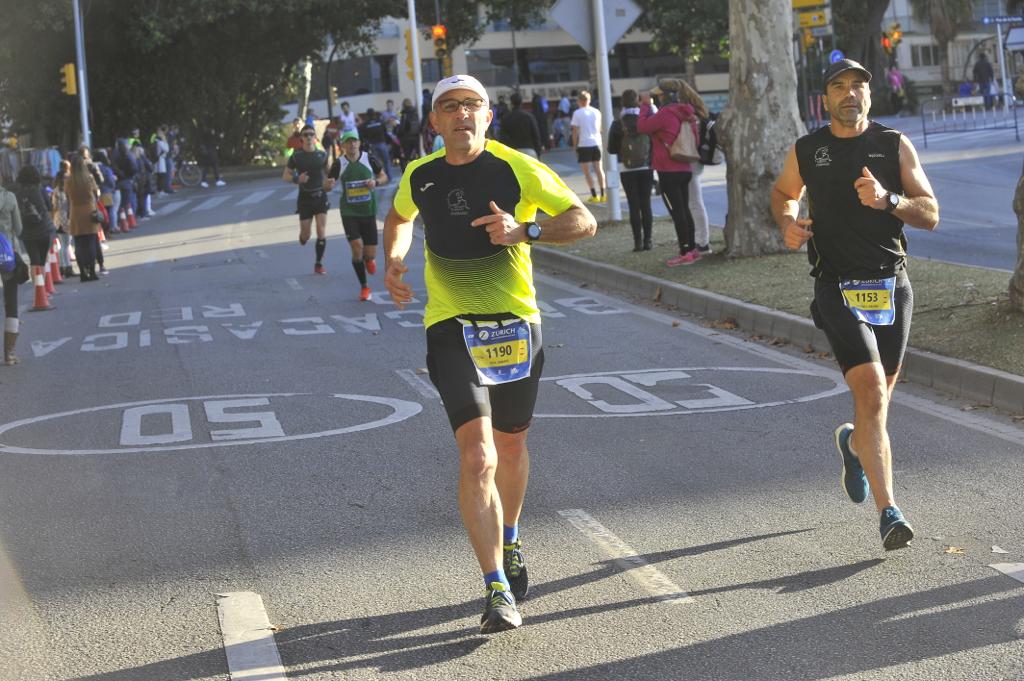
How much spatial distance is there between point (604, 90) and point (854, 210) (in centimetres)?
1489

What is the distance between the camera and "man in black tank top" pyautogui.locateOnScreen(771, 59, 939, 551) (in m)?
6.38

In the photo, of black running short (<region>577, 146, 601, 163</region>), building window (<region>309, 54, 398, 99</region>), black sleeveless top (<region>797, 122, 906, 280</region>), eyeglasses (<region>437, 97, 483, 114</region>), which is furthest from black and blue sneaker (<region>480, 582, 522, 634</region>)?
building window (<region>309, 54, 398, 99</region>)

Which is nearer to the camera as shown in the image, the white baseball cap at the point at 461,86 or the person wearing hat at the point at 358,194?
the white baseball cap at the point at 461,86

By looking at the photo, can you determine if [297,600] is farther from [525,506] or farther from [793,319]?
[793,319]

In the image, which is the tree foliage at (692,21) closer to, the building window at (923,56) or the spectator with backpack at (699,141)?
the building window at (923,56)

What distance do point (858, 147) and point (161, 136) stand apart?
41479mm

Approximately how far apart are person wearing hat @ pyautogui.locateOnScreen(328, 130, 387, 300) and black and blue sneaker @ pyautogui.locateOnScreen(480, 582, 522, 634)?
38.6 ft

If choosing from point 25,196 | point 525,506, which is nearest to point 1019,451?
point 525,506

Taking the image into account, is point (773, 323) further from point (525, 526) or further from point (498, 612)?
point (498, 612)

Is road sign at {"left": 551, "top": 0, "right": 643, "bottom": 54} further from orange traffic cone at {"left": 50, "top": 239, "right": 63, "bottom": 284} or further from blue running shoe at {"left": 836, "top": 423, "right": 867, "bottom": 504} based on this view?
blue running shoe at {"left": 836, "top": 423, "right": 867, "bottom": 504}

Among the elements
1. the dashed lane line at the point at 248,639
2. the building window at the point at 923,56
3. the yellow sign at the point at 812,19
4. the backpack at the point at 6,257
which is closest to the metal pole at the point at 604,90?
the backpack at the point at 6,257

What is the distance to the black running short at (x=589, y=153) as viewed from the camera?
25.6 m

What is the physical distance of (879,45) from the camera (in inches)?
2424

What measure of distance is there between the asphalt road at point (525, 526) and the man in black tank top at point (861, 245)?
0.53 metres
